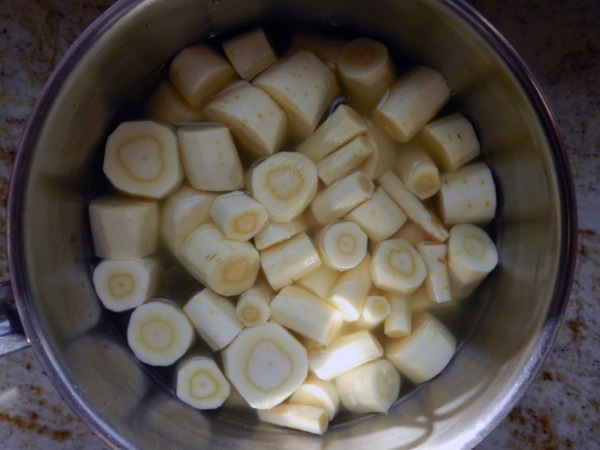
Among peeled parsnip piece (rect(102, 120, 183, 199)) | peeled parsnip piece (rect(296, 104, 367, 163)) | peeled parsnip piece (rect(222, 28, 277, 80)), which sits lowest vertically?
peeled parsnip piece (rect(296, 104, 367, 163))

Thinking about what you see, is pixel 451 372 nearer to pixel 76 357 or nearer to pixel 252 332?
pixel 252 332

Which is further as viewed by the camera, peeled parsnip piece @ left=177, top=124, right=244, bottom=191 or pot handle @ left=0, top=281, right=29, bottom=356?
peeled parsnip piece @ left=177, top=124, right=244, bottom=191

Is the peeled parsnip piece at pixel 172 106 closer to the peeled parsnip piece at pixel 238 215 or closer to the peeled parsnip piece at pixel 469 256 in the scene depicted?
the peeled parsnip piece at pixel 238 215

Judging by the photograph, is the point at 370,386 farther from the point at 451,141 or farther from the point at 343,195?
the point at 451,141

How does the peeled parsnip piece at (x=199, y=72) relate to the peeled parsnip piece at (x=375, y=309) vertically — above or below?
above

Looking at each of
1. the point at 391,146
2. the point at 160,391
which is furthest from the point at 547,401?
the point at 160,391

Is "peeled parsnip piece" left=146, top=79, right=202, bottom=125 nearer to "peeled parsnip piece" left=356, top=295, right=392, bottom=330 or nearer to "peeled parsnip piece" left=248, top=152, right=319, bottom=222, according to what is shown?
"peeled parsnip piece" left=248, top=152, right=319, bottom=222

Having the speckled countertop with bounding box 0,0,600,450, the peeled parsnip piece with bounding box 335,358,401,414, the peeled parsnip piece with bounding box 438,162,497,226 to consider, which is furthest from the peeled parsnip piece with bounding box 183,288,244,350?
the peeled parsnip piece with bounding box 438,162,497,226

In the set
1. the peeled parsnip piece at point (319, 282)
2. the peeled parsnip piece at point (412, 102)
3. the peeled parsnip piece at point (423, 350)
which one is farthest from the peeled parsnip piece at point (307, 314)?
the peeled parsnip piece at point (412, 102)
